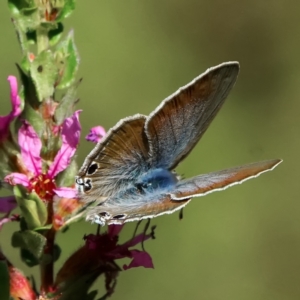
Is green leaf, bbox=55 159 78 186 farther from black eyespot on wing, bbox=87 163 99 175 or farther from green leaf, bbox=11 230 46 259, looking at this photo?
green leaf, bbox=11 230 46 259

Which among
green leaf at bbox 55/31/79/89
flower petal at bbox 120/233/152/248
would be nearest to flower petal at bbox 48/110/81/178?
green leaf at bbox 55/31/79/89

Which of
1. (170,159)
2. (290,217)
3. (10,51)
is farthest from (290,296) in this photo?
(170,159)

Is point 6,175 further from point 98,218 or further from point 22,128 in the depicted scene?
point 98,218

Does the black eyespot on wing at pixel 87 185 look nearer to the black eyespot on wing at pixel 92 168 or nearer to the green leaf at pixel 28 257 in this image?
the black eyespot on wing at pixel 92 168

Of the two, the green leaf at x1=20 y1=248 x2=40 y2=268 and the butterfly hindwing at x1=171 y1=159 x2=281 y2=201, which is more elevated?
the butterfly hindwing at x1=171 y1=159 x2=281 y2=201

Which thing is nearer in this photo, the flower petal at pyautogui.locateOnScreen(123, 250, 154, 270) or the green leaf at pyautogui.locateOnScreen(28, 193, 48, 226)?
the green leaf at pyautogui.locateOnScreen(28, 193, 48, 226)

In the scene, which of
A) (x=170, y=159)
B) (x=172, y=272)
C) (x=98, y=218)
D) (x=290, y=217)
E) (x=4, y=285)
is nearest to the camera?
(x=98, y=218)

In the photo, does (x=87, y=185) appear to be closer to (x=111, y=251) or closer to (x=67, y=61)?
(x=111, y=251)
